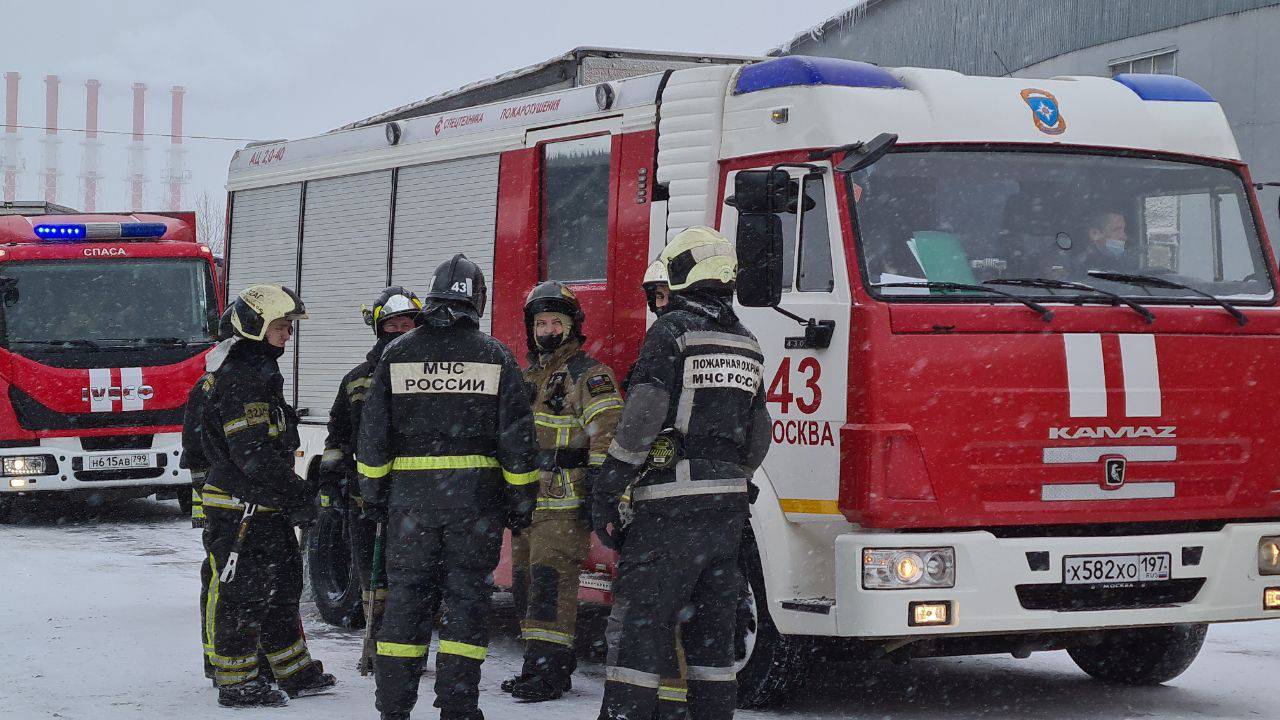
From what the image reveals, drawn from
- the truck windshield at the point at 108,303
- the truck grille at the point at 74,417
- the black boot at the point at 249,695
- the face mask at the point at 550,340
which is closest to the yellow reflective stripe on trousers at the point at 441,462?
the face mask at the point at 550,340

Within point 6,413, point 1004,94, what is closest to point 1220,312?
point 1004,94

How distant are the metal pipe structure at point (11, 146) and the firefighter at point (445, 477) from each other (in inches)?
4268

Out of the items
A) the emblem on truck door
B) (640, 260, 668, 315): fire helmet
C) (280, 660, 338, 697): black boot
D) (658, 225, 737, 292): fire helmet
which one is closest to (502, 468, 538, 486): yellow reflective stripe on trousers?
(658, 225, 737, 292): fire helmet

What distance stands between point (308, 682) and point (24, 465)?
8.25m

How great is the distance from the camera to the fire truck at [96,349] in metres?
14.9

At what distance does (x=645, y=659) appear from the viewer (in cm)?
610

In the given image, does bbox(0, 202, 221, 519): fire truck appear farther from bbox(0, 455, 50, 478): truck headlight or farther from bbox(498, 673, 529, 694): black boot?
bbox(498, 673, 529, 694): black boot

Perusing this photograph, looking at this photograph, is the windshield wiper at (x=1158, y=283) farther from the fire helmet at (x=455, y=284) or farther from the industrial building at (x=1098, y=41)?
the industrial building at (x=1098, y=41)

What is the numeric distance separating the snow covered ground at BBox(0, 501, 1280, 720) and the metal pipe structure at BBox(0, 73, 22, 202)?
4123 inches

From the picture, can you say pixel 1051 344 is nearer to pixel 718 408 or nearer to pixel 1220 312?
pixel 1220 312

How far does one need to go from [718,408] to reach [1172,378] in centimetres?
198

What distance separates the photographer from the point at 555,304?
25.1 ft

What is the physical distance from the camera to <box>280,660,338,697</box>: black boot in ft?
24.8

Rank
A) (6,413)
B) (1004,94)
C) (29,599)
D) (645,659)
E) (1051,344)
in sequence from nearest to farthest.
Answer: (645,659), (1051,344), (1004,94), (29,599), (6,413)
